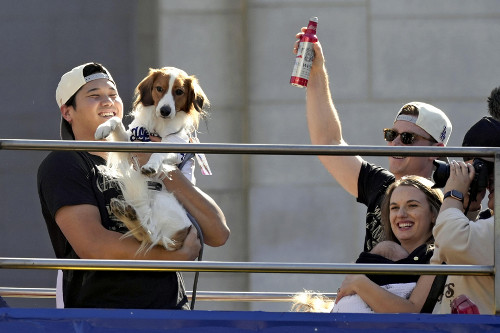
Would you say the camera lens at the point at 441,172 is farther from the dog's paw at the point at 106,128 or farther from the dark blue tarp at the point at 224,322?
the dog's paw at the point at 106,128

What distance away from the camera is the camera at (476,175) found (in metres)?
4.00

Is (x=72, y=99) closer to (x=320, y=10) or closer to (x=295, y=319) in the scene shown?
(x=295, y=319)

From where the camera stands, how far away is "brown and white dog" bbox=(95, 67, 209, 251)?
441 cm

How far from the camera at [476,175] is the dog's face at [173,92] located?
5.28 feet

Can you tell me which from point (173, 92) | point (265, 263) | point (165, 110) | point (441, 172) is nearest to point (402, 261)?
Answer: point (441, 172)

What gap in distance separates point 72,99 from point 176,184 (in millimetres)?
571

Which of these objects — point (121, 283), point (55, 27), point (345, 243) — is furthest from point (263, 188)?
point (121, 283)

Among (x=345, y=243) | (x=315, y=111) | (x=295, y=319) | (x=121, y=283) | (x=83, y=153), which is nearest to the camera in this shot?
(x=295, y=319)

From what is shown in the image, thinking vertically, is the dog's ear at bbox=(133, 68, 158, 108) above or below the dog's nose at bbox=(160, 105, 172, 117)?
above

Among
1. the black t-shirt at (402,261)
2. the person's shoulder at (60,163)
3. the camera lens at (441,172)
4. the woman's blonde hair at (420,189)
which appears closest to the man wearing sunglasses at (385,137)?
the woman's blonde hair at (420,189)

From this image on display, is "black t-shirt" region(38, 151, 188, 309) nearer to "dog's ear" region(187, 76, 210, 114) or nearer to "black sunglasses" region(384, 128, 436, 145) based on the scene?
"dog's ear" region(187, 76, 210, 114)

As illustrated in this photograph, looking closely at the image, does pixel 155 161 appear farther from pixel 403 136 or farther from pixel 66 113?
pixel 403 136

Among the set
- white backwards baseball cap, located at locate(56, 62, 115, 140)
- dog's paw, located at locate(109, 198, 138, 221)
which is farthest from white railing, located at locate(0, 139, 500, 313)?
white backwards baseball cap, located at locate(56, 62, 115, 140)

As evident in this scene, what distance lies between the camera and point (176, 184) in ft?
15.4
